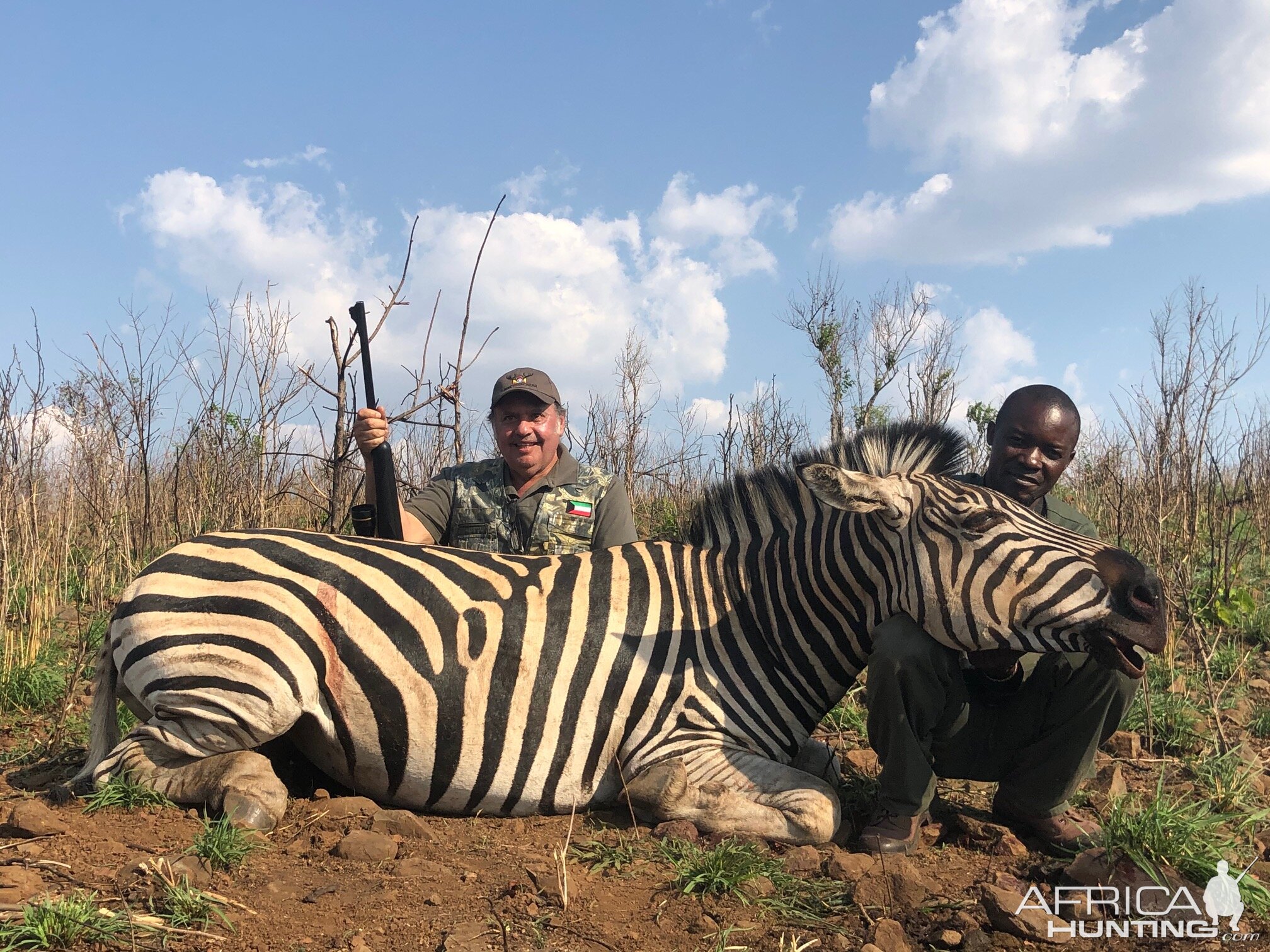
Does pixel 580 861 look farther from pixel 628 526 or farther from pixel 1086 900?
pixel 628 526

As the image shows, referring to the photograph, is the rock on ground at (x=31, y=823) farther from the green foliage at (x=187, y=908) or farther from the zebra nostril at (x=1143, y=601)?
the zebra nostril at (x=1143, y=601)

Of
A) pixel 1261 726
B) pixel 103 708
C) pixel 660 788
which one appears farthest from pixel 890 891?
pixel 1261 726

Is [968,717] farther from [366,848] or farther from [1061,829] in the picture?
[366,848]

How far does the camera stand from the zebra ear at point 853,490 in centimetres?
310

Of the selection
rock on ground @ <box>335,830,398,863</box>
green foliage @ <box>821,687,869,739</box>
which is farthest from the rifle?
green foliage @ <box>821,687,869,739</box>

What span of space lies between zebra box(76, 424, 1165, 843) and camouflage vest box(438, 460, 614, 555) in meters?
1.23

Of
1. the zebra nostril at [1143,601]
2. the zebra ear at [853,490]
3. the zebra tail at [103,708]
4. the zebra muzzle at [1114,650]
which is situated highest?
the zebra ear at [853,490]

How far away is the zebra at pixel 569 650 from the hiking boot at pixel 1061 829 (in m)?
0.67

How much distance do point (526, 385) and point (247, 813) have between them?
101 inches

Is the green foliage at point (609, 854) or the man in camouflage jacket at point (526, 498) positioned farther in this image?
the man in camouflage jacket at point (526, 498)

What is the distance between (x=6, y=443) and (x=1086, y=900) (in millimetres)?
7003

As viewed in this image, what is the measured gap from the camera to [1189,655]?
5902 mm

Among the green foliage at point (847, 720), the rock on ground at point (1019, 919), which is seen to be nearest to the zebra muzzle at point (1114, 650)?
the rock on ground at point (1019, 919)

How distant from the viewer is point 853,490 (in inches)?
123
